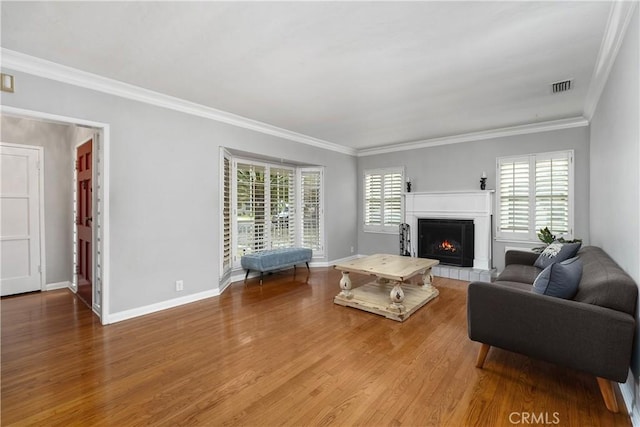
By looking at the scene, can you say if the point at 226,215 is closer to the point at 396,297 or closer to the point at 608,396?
the point at 396,297

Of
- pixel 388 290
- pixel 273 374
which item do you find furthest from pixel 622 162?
pixel 273 374

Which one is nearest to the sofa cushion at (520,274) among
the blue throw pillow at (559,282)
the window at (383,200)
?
the blue throw pillow at (559,282)

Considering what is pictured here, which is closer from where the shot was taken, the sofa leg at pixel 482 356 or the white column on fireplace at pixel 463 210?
the sofa leg at pixel 482 356

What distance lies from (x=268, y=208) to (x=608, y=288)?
4598mm

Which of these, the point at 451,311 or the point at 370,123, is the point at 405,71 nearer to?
the point at 370,123

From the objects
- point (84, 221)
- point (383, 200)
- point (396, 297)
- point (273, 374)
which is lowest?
point (273, 374)

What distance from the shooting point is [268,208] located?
545 centimetres

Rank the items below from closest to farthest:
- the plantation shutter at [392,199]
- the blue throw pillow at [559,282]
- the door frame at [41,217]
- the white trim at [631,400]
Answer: the white trim at [631,400] < the blue throw pillow at [559,282] < the door frame at [41,217] < the plantation shutter at [392,199]

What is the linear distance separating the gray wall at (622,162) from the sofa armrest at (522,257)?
0.73 metres

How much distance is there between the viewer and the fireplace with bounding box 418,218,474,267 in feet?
17.2

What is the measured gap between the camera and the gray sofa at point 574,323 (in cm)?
171

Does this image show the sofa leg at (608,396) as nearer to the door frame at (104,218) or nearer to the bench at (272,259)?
the bench at (272,259)

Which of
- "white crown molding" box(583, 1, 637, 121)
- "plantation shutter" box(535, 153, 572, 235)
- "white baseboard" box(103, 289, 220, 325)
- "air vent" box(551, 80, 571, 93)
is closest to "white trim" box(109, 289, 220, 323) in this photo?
"white baseboard" box(103, 289, 220, 325)

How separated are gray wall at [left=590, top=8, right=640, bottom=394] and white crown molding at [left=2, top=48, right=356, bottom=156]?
403cm
